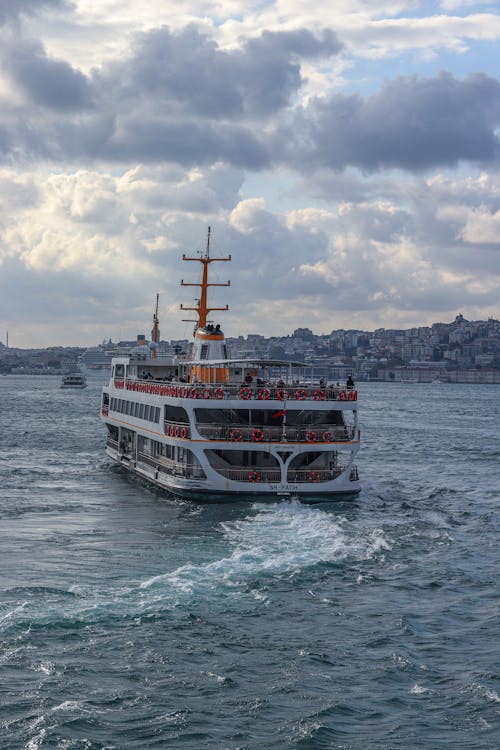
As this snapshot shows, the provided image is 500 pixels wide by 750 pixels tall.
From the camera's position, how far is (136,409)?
46.7 metres

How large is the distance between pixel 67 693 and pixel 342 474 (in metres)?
22.1

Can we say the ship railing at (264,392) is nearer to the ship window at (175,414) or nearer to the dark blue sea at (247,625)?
the ship window at (175,414)

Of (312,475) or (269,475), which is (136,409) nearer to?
(269,475)

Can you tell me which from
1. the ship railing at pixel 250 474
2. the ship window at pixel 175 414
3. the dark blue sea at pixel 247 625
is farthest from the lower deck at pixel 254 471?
the ship window at pixel 175 414

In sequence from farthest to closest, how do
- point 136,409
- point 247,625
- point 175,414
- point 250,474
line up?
point 136,409, point 175,414, point 250,474, point 247,625

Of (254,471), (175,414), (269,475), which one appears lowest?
(269,475)

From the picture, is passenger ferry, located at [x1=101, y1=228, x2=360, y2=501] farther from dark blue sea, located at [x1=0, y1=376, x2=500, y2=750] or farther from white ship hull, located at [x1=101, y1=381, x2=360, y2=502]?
dark blue sea, located at [x1=0, y1=376, x2=500, y2=750]

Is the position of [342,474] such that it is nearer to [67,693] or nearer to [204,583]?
[204,583]

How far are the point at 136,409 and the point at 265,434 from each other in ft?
38.6

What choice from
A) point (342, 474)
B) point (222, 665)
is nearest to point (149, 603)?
point (222, 665)

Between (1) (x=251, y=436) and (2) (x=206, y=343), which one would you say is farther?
(2) (x=206, y=343)

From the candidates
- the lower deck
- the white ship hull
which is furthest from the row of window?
the lower deck

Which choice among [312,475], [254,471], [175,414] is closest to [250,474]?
[254,471]

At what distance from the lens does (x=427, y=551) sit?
29.0 metres
